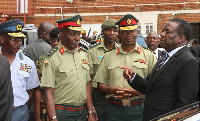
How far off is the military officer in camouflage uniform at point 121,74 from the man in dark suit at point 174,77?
2.77ft

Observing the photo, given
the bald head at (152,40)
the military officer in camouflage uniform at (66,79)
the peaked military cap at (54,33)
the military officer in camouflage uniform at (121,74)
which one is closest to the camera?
the military officer in camouflage uniform at (66,79)

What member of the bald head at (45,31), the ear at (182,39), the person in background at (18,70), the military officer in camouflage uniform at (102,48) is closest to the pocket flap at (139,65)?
the military officer in camouflage uniform at (102,48)

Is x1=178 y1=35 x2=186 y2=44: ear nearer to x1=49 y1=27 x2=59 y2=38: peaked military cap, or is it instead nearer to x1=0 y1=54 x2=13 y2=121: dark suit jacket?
x1=0 y1=54 x2=13 y2=121: dark suit jacket

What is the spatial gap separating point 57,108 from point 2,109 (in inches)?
37.8

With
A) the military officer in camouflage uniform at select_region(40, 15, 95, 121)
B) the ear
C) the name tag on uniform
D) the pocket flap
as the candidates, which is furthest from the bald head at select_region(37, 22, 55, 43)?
the ear

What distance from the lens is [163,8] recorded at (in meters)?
19.1

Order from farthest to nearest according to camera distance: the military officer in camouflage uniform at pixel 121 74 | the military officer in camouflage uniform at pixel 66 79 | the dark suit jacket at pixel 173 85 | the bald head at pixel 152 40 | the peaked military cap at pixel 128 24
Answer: the bald head at pixel 152 40 < the peaked military cap at pixel 128 24 < the military officer in camouflage uniform at pixel 121 74 < the military officer in camouflage uniform at pixel 66 79 < the dark suit jacket at pixel 173 85

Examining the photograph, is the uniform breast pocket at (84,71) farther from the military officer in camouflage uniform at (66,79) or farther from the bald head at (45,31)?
the bald head at (45,31)

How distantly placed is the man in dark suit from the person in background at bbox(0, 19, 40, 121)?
→ 5.16ft

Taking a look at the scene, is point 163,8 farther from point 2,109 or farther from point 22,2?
point 2,109

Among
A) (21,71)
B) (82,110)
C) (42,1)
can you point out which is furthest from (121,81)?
(42,1)

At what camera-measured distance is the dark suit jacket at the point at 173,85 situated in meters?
2.73

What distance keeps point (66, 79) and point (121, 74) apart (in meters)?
0.77

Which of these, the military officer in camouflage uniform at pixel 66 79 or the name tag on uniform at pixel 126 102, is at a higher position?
the military officer in camouflage uniform at pixel 66 79
